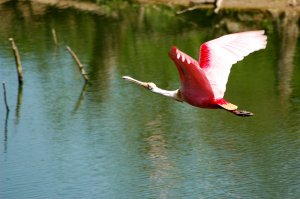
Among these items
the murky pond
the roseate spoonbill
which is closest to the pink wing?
the roseate spoonbill

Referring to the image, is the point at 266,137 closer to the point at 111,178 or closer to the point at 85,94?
the point at 111,178

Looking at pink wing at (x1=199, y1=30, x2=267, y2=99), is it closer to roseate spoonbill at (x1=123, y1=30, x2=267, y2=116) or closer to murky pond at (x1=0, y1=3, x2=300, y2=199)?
roseate spoonbill at (x1=123, y1=30, x2=267, y2=116)

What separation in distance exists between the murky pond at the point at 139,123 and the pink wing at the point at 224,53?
6.69 metres

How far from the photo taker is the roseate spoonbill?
36.7 ft

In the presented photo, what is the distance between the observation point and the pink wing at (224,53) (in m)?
11.6

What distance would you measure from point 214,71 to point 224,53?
0.38m

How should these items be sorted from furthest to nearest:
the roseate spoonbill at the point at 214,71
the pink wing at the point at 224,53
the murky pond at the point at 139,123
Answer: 1. the murky pond at the point at 139,123
2. the pink wing at the point at 224,53
3. the roseate spoonbill at the point at 214,71

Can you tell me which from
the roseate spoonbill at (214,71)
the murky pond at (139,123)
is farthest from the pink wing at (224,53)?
the murky pond at (139,123)

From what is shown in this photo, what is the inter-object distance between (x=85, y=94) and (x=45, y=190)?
7.30 meters

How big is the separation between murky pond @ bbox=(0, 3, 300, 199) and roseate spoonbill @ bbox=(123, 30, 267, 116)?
6.70m

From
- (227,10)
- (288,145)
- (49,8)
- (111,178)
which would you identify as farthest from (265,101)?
(49,8)

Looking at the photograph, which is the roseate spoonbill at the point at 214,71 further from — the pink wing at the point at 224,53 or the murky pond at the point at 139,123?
the murky pond at the point at 139,123

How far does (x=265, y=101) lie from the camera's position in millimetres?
24453

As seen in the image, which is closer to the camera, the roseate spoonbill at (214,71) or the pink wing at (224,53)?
the roseate spoonbill at (214,71)
